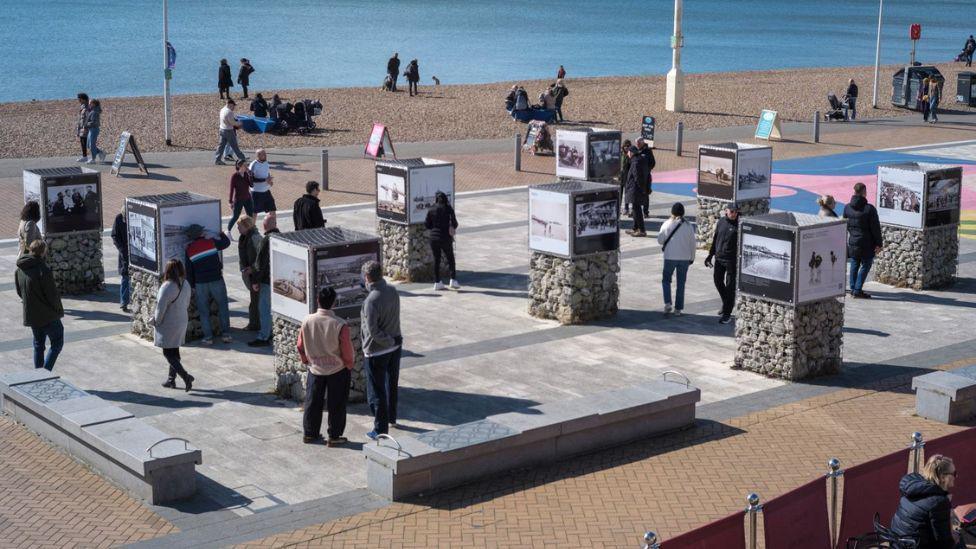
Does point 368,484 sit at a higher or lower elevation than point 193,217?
lower

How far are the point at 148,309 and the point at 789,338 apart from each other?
8.26m

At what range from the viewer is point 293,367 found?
14.0m

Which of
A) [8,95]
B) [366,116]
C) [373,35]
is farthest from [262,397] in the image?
[373,35]

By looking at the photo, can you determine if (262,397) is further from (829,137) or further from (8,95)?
(8,95)

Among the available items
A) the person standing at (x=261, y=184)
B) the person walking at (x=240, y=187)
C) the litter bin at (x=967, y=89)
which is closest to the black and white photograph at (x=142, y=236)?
the person walking at (x=240, y=187)

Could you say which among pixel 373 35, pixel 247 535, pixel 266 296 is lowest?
pixel 247 535

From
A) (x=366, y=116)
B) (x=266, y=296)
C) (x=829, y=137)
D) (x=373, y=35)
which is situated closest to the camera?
(x=266, y=296)

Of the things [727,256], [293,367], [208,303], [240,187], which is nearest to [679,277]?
[727,256]

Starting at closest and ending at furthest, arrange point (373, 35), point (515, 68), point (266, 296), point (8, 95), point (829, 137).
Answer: point (266, 296), point (829, 137), point (8, 95), point (515, 68), point (373, 35)

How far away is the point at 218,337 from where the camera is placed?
1666 cm

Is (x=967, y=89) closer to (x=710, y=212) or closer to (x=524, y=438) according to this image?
(x=710, y=212)

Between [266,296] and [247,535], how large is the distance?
6195mm

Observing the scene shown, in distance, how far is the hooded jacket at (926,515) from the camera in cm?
898

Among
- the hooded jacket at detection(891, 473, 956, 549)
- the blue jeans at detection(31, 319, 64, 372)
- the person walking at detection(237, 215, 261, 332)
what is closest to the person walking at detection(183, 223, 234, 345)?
the person walking at detection(237, 215, 261, 332)
